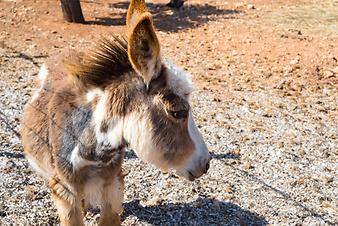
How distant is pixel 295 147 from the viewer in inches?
184

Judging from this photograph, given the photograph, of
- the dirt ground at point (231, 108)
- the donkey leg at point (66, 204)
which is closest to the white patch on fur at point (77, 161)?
the donkey leg at point (66, 204)

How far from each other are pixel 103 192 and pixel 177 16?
7.71m

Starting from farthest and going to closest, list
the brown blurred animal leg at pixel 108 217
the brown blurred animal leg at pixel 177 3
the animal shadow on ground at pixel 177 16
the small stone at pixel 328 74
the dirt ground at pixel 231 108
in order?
the brown blurred animal leg at pixel 177 3 → the animal shadow on ground at pixel 177 16 → the small stone at pixel 328 74 → the dirt ground at pixel 231 108 → the brown blurred animal leg at pixel 108 217

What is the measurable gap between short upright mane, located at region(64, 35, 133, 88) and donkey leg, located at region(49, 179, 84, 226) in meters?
0.64

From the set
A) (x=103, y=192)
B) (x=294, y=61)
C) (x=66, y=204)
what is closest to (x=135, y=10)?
(x=103, y=192)

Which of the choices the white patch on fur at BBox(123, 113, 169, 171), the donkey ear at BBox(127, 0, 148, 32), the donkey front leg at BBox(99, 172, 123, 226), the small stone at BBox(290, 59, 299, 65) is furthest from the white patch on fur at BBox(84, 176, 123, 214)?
the small stone at BBox(290, 59, 299, 65)

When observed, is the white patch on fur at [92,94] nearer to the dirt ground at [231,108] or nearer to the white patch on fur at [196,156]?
the white patch on fur at [196,156]

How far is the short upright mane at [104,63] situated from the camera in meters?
2.30

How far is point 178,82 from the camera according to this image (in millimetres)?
2277

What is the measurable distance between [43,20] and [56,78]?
258 inches

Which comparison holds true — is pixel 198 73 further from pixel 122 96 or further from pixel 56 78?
pixel 122 96

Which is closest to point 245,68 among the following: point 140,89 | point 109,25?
point 109,25

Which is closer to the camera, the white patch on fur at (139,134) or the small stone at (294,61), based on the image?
the white patch on fur at (139,134)

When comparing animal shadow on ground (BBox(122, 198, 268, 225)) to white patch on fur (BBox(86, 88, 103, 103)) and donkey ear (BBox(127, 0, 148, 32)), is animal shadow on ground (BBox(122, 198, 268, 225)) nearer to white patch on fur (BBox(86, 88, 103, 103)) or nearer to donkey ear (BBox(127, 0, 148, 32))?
white patch on fur (BBox(86, 88, 103, 103))
